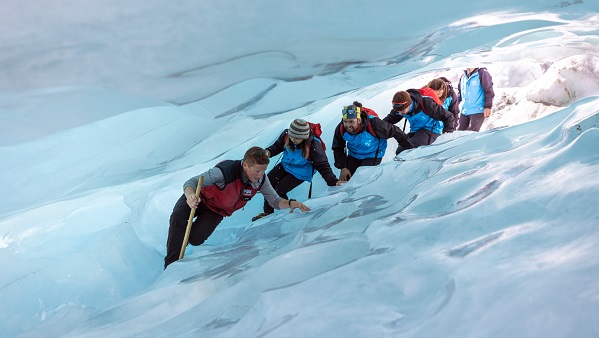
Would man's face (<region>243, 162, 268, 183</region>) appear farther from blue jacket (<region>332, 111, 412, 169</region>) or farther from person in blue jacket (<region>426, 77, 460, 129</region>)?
person in blue jacket (<region>426, 77, 460, 129</region>)

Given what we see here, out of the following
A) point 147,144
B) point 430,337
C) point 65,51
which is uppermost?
point 65,51

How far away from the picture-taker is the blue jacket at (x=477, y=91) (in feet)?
20.6

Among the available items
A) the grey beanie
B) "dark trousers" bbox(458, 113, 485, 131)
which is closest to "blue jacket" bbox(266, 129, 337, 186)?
the grey beanie

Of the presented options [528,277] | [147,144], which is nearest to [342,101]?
[147,144]

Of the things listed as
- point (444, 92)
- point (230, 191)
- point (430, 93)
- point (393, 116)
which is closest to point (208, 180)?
point (230, 191)

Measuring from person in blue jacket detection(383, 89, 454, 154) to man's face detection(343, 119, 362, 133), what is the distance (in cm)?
51

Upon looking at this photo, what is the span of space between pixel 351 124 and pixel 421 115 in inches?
40.8

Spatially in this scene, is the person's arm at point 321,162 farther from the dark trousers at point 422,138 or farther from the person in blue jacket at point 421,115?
the dark trousers at point 422,138

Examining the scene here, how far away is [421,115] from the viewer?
217 inches

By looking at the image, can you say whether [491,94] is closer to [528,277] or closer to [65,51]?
[65,51]

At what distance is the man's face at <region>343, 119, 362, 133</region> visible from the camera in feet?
15.9

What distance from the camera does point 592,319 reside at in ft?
3.91

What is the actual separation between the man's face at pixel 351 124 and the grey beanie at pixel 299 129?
0.44 metres

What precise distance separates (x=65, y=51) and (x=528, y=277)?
330 centimetres
